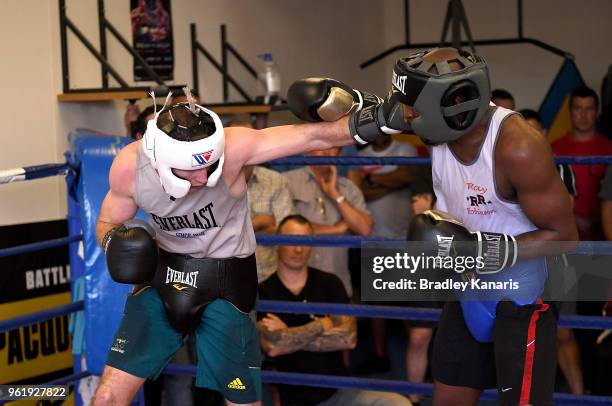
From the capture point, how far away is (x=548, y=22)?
687cm

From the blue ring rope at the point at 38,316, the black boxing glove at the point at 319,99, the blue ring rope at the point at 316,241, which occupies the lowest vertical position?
the blue ring rope at the point at 38,316

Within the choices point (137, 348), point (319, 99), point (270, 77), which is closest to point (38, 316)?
point (137, 348)

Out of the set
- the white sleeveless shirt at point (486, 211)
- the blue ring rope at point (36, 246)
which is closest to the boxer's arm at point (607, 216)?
the white sleeveless shirt at point (486, 211)

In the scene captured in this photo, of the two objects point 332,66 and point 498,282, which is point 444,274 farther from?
point 332,66

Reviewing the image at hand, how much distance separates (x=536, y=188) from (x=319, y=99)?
600 millimetres

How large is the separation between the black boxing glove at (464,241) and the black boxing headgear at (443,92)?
207mm

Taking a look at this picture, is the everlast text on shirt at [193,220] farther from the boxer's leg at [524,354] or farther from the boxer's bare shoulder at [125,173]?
the boxer's leg at [524,354]

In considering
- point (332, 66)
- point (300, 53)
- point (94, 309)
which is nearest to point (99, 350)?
point (94, 309)

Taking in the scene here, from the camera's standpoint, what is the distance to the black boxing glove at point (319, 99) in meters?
2.54

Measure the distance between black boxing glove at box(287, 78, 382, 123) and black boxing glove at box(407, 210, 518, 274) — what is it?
1.25 ft

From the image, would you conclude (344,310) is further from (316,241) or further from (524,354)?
(524,354)

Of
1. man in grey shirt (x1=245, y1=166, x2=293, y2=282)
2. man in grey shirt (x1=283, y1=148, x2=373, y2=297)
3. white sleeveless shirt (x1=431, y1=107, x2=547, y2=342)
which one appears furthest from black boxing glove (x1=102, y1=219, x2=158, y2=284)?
man in grey shirt (x1=283, y1=148, x2=373, y2=297)

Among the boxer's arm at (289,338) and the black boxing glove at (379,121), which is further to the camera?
the boxer's arm at (289,338)

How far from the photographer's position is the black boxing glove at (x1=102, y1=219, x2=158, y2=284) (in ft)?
8.30
